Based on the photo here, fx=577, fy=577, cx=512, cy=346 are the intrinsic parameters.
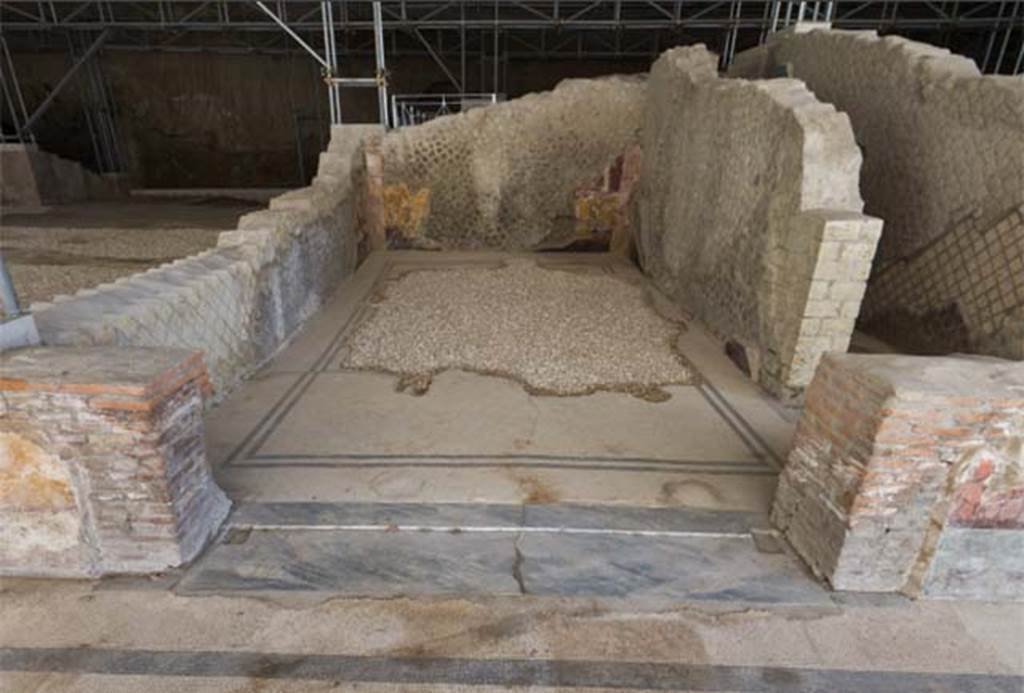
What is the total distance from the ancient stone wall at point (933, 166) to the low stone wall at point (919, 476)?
2060 millimetres

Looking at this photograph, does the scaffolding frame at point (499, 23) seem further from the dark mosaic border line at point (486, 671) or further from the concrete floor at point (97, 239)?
the dark mosaic border line at point (486, 671)

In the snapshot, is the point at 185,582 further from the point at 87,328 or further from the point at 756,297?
the point at 756,297

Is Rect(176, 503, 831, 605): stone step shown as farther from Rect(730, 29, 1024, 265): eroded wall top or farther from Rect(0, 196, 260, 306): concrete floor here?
Rect(0, 196, 260, 306): concrete floor

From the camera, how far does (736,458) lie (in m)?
3.00

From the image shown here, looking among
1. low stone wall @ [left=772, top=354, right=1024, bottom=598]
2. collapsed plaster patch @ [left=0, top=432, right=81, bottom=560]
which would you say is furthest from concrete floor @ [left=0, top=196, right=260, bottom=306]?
low stone wall @ [left=772, top=354, right=1024, bottom=598]

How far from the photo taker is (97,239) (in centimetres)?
704

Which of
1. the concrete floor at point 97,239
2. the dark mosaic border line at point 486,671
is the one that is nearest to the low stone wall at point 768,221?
the dark mosaic border line at point 486,671

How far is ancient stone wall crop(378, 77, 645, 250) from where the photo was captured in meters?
6.70

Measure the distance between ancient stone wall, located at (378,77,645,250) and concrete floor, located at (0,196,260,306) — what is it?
2.50 meters

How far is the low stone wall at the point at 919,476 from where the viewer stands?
6.09 feet

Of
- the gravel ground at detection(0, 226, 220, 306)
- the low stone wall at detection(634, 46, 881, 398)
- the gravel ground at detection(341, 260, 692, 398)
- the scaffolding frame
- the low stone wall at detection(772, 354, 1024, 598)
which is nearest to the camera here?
the low stone wall at detection(772, 354, 1024, 598)

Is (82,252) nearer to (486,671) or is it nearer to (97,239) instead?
(97,239)

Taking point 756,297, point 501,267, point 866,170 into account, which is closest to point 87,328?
point 756,297

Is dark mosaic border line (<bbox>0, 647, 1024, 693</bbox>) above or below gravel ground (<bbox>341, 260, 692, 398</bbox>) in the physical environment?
above
